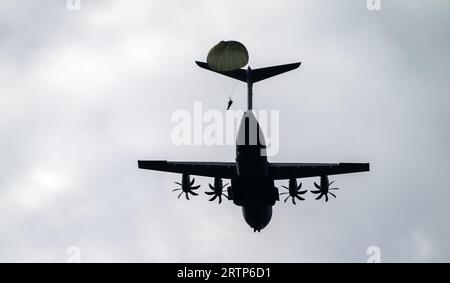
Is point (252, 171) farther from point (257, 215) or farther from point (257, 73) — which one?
point (257, 73)

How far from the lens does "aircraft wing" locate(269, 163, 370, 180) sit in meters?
51.4

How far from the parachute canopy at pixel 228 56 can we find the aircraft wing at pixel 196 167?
38.5 ft

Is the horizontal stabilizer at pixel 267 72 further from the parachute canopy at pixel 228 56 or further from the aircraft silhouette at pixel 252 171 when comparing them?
the parachute canopy at pixel 228 56

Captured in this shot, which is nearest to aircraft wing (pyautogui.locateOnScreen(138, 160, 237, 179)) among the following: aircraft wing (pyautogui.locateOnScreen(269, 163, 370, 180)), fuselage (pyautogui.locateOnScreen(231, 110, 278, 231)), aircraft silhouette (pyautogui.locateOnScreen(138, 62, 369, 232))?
aircraft silhouette (pyautogui.locateOnScreen(138, 62, 369, 232))

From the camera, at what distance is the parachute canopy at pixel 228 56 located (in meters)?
40.9

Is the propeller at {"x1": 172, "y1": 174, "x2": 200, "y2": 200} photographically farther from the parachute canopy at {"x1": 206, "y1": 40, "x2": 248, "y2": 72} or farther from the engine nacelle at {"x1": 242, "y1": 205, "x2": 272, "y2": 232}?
the parachute canopy at {"x1": 206, "y1": 40, "x2": 248, "y2": 72}

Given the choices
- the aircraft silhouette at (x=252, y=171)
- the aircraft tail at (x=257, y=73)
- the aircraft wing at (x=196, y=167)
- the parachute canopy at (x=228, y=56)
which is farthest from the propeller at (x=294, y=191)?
the parachute canopy at (x=228, y=56)

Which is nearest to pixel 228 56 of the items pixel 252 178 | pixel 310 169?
pixel 252 178

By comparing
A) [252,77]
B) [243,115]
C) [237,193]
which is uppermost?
[252,77]
